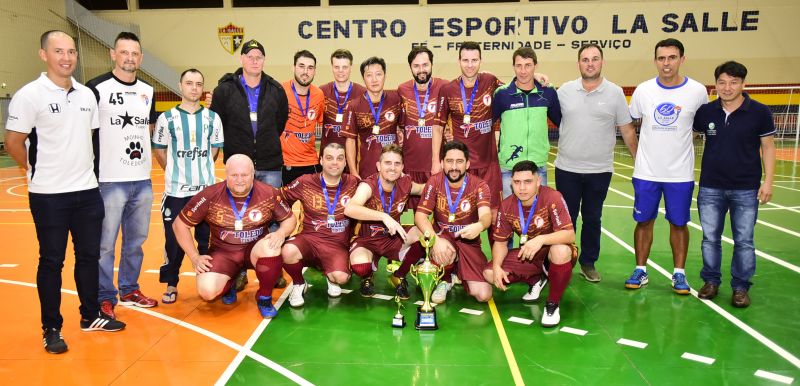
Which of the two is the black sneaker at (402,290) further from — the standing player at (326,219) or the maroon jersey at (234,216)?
the maroon jersey at (234,216)

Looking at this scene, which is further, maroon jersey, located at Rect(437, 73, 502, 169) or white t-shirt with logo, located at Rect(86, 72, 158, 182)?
maroon jersey, located at Rect(437, 73, 502, 169)

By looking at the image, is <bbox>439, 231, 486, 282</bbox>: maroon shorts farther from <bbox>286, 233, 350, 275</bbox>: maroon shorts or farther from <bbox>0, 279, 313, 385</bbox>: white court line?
<bbox>0, 279, 313, 385</bbox>: white court line

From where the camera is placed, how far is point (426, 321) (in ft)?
15.6


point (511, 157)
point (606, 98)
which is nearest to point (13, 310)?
point (511, 157)

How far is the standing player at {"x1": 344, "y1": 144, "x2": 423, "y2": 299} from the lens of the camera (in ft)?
17.8

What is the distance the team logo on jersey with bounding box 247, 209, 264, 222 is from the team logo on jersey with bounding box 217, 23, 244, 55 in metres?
20.3

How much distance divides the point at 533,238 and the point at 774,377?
6.48ft

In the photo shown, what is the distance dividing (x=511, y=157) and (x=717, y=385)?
284 cm

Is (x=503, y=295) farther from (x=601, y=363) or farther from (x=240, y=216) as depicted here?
(x=240, y=216)

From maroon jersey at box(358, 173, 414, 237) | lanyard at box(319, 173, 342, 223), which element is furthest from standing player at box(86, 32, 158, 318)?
maroon jersey at box(358, 173, 414, 237)

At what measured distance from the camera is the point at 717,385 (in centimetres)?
380

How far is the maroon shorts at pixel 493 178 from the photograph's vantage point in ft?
20.3

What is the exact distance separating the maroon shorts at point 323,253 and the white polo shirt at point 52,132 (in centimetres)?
192

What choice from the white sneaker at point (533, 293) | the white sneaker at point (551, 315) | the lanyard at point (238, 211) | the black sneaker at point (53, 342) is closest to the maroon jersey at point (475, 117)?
the white sneaker at point (533, 293)
